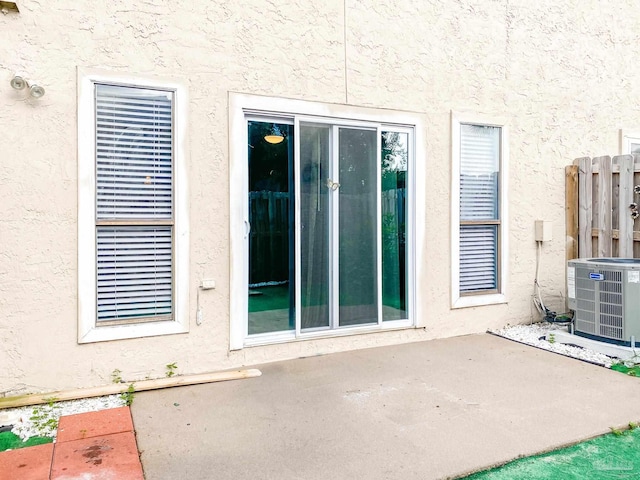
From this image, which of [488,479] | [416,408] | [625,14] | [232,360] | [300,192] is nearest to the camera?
[488,479]

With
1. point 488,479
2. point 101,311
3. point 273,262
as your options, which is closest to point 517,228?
point 273,262

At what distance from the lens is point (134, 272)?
441cm

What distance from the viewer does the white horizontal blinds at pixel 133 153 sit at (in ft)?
14.1

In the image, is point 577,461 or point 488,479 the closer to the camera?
point 488,479

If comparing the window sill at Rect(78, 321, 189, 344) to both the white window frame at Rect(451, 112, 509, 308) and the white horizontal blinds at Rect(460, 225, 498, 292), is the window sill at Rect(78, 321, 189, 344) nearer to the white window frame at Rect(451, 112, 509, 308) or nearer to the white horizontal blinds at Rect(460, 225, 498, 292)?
the white window frame at Rect(451, 112, 509, 308)

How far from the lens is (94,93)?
166 inches

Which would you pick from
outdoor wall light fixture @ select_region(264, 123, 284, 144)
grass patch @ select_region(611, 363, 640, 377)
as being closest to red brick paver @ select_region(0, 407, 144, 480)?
outdoor wall light fixture @ select_region(264, 123, 284, 144)

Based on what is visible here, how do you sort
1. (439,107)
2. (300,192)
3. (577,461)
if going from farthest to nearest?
1. (439,107)
2. (300,192)
3. (577,461)

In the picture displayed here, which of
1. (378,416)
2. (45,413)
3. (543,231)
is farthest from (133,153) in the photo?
(543,231)

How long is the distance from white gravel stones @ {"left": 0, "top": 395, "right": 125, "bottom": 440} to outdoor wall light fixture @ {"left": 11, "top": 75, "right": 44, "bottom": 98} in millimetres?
2621

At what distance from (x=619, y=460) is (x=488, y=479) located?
94 cm

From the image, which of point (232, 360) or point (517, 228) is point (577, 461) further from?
point (517, 228)

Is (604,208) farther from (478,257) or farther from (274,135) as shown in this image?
(274,135)

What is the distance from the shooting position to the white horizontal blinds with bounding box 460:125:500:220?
6141 millimetres
